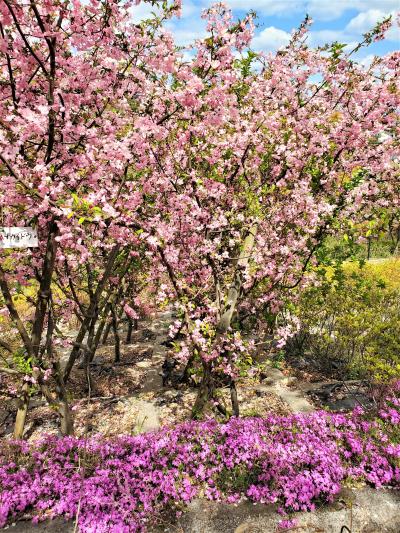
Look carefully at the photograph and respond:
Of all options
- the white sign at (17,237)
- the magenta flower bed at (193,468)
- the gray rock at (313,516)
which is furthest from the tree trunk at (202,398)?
the white sign at (17,237)

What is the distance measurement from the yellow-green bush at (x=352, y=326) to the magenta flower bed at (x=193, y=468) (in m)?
1.59

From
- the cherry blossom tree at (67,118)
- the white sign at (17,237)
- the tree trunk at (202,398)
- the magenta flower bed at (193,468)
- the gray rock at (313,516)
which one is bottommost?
the gray rock at (313,516)

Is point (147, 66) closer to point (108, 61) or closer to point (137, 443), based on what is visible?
point (108, 61)

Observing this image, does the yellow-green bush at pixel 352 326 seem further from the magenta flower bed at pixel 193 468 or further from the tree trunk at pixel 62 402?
the tree trunk at pixel 62 402

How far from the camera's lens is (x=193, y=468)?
5016 mm

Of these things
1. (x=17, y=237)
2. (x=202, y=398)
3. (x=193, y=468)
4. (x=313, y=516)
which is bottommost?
(x=313, y=516)

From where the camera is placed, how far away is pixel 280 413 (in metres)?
7.23

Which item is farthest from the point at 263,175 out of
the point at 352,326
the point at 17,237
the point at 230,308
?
the point at 17,237

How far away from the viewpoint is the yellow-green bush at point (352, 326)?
7189 millimetres

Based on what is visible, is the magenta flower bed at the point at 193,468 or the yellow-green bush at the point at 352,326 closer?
the magenta flower bed at the point at 193,468

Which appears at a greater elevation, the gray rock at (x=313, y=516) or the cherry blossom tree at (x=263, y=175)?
the cherry blossom tree at (x=263, y=175)

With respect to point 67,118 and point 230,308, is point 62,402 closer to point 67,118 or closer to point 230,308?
point 230,308

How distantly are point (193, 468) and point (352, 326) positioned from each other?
451 cm

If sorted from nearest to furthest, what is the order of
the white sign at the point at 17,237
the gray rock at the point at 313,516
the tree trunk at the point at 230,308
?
the white sign at the point at 17,237, the gray rock at the point at 313,516, the tree trunk at the point at 230,308
